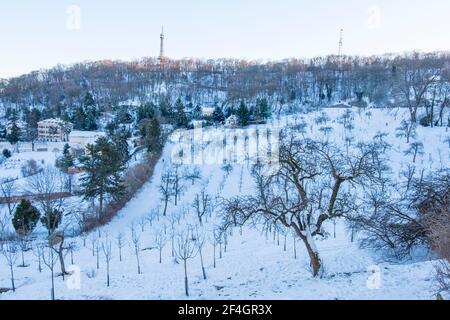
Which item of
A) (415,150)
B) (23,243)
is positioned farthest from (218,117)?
(23,243)

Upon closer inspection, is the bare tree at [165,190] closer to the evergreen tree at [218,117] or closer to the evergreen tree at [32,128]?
the evergreen tree at [218,117]

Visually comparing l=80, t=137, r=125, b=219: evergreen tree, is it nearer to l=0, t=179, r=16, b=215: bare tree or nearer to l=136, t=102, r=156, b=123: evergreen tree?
l=0, t=179, r=16, b=215: bare tree

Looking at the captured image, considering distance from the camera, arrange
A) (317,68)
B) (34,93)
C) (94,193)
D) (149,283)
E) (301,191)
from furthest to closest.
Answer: (317,68) < (34,93) < (94,193) < (149,283) < (301,191)

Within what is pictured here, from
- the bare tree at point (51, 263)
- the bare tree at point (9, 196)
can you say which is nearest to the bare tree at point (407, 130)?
the bare tree at point (51, 263)

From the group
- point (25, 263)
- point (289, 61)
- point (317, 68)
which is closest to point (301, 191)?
point (25, 263)

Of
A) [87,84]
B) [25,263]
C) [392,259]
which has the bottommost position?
[25,263]

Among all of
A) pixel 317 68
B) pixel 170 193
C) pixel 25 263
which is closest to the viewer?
pixel 25 263

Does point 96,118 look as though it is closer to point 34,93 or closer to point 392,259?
point 34,93

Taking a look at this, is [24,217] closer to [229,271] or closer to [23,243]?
[23,243]
